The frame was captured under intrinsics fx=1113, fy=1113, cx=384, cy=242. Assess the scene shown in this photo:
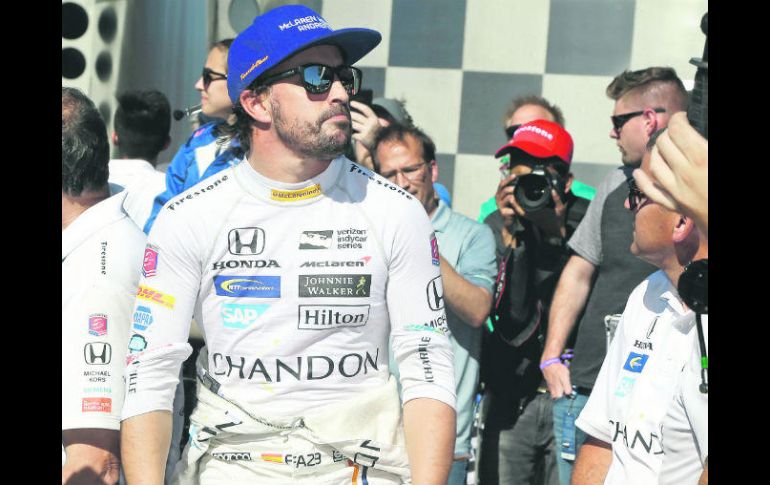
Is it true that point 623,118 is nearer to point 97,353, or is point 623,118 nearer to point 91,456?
point 97,353

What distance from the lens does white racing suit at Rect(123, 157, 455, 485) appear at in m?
2.41

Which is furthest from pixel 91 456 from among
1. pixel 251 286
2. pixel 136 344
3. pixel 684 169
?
pixel 684 169

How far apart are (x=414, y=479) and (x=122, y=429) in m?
0.65

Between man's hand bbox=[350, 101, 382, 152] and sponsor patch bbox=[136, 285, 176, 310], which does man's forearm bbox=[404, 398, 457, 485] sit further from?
man's hand bbox=[350, 101, 382, 152]

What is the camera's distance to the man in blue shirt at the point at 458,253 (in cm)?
356

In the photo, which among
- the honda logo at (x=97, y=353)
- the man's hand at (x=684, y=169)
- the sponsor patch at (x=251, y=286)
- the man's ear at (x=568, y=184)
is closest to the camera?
the man's hand at (x=684, y=169)

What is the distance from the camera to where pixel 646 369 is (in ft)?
8.50

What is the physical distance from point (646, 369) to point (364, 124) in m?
1.71

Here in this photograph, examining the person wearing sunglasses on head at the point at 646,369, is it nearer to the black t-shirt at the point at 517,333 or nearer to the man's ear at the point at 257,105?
the man's ear at the point at 257,105

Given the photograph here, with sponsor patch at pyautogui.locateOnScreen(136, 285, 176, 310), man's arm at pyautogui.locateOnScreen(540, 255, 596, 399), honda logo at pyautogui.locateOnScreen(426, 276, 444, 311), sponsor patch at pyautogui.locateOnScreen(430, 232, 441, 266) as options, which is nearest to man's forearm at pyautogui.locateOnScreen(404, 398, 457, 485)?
honda logo at pyautogui.locateOnScreen(426, 276, 444, 311)

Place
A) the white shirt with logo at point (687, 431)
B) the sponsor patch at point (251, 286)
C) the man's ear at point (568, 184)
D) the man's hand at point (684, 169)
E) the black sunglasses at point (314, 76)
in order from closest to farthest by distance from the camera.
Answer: the man's hand at point (684, 169), the white shirt with logo at point (687, 431), the sponsor patch at point (251, 286), the black sunglasses at point (314, 76), the man's ear at point (568, 184)

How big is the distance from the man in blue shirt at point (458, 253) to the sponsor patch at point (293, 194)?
107 cm

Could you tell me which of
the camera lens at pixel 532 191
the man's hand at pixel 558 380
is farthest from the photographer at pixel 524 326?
the man's hand at pixel 558 380
